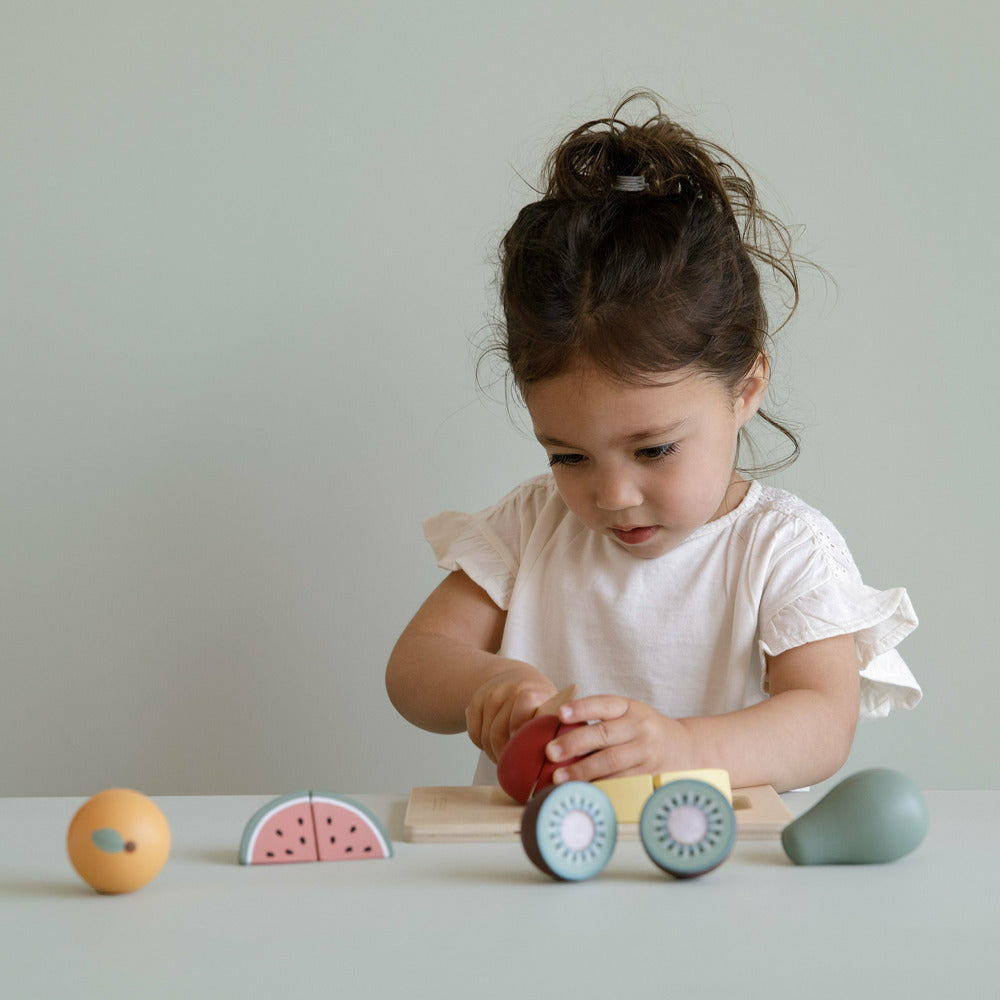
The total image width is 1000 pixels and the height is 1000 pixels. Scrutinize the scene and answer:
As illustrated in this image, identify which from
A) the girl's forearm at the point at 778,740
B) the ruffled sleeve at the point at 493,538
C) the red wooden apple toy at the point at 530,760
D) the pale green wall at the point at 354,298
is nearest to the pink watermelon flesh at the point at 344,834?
the red wooden apple toy at the point at 530,760

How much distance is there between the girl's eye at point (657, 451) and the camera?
84cm

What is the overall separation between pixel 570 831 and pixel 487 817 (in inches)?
4.8

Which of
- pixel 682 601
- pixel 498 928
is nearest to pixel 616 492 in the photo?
pixel 682 601

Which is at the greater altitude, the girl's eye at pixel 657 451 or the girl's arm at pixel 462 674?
the girl's eye at pixel 657 451

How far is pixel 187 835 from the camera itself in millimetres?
588

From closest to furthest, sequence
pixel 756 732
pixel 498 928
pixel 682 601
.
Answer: pixel 498 928
pixel 756 732
pixel 682 601

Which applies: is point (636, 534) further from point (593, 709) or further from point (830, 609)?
point (593, 709)

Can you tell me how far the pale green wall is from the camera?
1183 millimetres

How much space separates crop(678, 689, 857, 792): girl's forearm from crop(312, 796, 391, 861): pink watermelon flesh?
23cm

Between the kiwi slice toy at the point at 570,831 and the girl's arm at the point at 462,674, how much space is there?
21cm

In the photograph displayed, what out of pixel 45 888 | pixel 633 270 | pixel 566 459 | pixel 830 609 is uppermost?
pixel 633 270

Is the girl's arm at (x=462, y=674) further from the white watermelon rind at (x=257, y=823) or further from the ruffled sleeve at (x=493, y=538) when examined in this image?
the white watermelon rind at (x=257, y=823)

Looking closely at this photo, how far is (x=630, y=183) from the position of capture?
3.04 ft

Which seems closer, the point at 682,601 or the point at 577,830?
the point at 577,830
